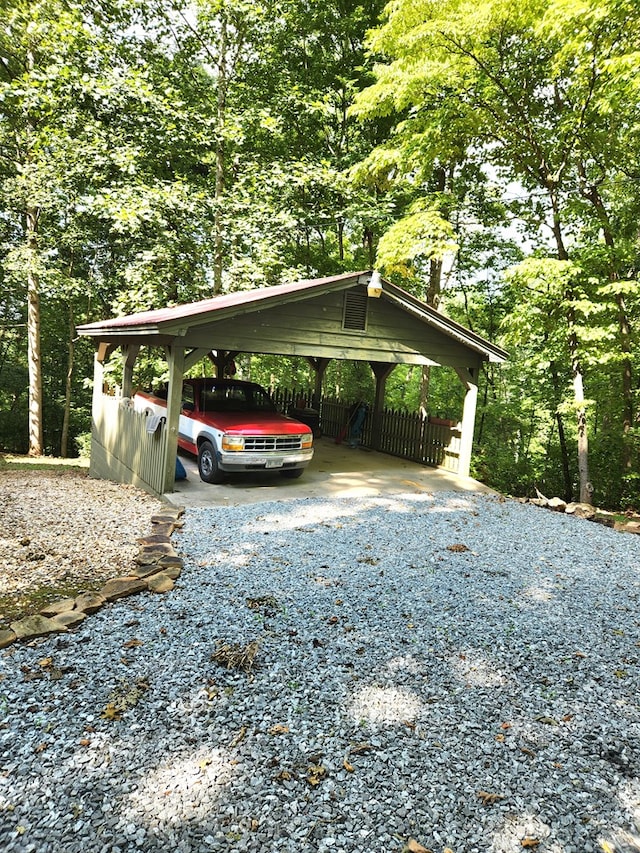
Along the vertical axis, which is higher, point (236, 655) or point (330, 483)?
point (330, 483)

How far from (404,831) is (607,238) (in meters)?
13.9

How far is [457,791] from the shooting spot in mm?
2617

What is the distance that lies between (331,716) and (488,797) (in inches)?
37.3

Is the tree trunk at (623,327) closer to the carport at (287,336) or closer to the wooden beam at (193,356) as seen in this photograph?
the carport at (287,336)

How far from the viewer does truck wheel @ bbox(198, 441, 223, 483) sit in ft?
29.6

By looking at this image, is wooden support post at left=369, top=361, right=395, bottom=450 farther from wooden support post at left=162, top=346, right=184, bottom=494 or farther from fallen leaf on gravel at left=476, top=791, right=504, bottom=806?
fallen leaf on gravel at left=476, top=791, right=504, bottom=806

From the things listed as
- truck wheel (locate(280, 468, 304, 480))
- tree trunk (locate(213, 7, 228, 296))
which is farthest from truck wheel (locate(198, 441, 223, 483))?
tree trunk (locate(213, 7, 228, 296))

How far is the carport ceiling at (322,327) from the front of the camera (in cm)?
823

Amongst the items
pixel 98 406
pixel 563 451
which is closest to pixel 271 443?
pixel 98 406

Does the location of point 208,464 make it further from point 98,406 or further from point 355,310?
point 98,406

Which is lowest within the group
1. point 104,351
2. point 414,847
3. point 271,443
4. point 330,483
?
point 414,847

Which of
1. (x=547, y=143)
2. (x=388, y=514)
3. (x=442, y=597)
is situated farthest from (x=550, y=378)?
(x=442, y=597)

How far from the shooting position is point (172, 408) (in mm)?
8234

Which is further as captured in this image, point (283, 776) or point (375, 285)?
point (375, 285)
